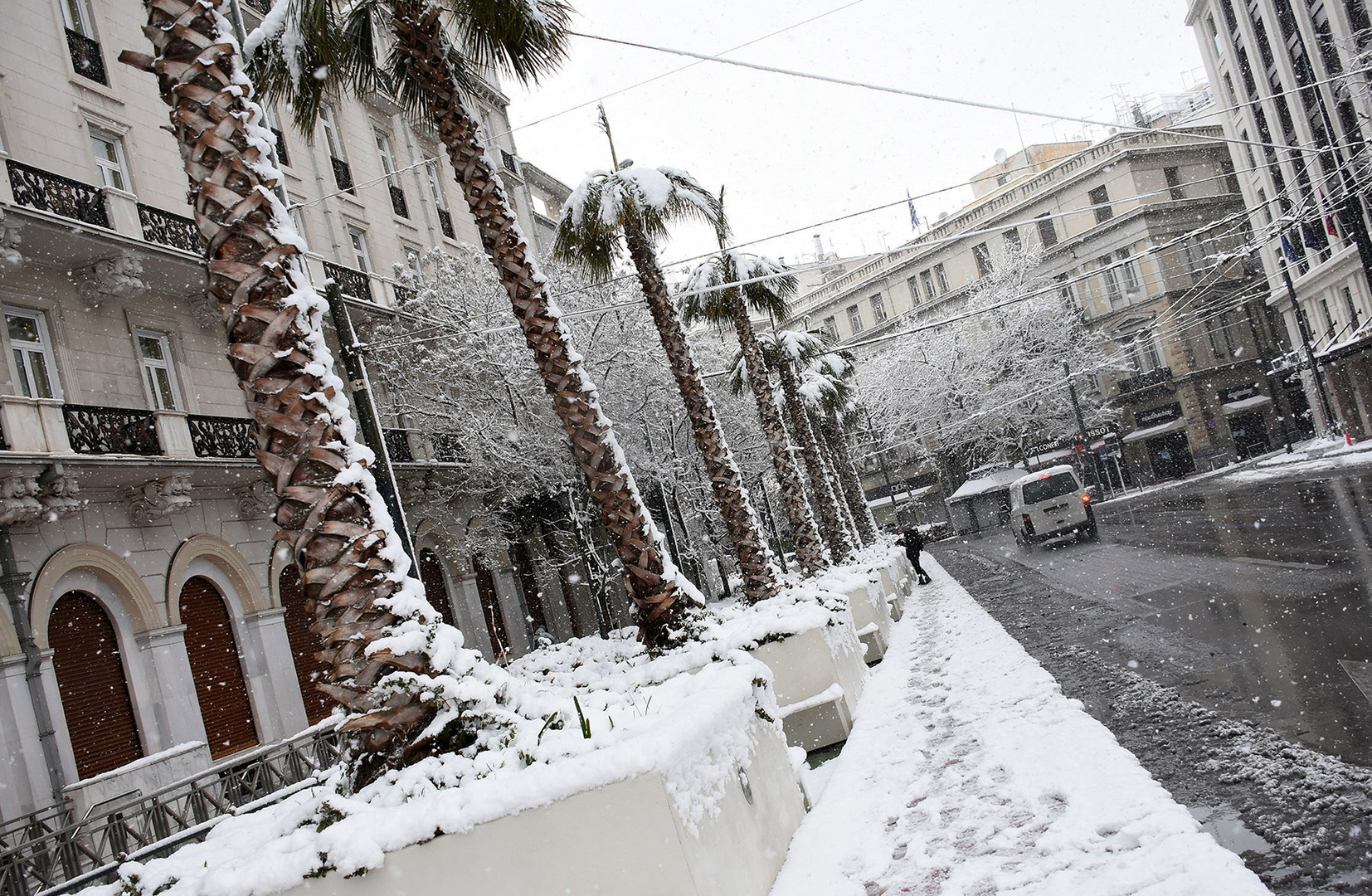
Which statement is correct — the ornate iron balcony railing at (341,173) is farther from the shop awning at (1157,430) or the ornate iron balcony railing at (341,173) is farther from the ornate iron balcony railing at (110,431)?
the shop awning at (1157,430)

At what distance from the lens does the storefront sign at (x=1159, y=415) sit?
169 ft

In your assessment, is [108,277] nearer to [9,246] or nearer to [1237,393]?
[9,246]

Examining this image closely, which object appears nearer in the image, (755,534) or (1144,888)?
(1144,888)

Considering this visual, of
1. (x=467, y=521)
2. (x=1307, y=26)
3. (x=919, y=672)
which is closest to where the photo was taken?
(x=919, y=672)

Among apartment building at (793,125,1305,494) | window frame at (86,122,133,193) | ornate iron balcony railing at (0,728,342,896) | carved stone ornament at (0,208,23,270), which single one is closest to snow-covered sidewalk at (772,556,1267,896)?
ornate iron balcony railing at (0,728,342,896)

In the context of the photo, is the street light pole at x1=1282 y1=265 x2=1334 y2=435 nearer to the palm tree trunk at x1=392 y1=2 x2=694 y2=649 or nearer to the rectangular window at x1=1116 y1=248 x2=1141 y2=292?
the rectangular window at x1=1116 y1=248 x2=1141 y2=292

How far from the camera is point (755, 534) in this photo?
41.1ft

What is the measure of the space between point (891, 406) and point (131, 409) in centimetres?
4732

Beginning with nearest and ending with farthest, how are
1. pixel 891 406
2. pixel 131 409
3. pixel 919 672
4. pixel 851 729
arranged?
pixel 851 729
pixel 919 672
pixel 131 409
pixel 891 406

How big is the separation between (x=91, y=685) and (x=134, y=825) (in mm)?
3494

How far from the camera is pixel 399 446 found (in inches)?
896

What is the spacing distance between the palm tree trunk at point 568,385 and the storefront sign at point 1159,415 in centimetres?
5047

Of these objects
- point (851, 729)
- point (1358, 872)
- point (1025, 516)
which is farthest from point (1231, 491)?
point (1358, 872)

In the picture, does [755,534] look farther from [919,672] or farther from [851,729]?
[851,729]
